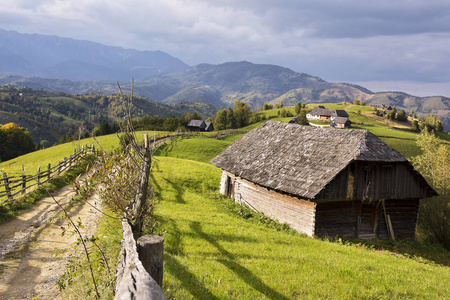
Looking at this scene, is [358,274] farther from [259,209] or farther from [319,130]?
[319,130]

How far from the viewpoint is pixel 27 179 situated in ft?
65.3

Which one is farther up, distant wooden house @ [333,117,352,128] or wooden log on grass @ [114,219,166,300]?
distant wooden house @ [333,117,352,128]

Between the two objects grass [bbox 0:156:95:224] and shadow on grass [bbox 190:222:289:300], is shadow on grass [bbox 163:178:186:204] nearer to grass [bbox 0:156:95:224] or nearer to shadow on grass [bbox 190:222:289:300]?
grass [bbox 0:156:95:224]

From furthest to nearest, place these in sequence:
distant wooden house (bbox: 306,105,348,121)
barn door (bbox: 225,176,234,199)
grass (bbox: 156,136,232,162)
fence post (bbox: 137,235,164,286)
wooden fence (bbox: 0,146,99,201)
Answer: distant wooden house (bbox: 306,105,348,121) < grass (bbox: 156,136,232,162) < barn door (bbox: 225,176,234,199) < wooden fence (bbox: 0,146,99,201) < fence post (bbox: 137,235,164,286)

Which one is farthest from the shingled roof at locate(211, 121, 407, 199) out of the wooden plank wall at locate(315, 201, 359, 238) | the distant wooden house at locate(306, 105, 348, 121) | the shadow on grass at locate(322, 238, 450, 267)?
the distant wooden house at locate(306, 105, 348, 121)

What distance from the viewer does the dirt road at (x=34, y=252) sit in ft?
26.7

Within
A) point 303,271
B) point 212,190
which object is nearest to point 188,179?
point 212,190

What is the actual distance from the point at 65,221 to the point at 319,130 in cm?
1960

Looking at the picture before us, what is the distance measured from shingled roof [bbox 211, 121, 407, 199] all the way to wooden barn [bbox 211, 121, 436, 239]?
66 millimetres

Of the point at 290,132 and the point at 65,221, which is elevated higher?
the point at 290,132

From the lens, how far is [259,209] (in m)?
22.2

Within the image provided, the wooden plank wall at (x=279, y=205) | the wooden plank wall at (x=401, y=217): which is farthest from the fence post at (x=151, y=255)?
the wooden plank wall at (x=401, y=217)

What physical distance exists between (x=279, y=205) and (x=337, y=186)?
4414 millimetres

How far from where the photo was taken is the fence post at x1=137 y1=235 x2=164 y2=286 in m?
4.37
